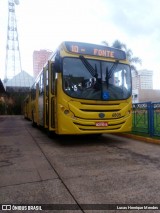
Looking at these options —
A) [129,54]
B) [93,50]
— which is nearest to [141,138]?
[93,50]

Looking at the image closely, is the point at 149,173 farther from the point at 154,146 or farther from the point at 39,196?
the point at 154,146

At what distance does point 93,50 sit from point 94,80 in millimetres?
1066

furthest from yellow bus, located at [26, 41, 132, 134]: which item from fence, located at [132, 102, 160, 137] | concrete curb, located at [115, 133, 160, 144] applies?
fence, located at [132, 102, 160, 137]

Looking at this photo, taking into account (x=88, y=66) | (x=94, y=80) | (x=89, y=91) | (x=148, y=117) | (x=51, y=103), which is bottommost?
(x=148, y=117)

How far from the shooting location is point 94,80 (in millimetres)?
Result: 7770

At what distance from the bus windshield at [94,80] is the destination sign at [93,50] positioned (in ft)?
0.86

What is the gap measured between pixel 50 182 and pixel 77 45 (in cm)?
495

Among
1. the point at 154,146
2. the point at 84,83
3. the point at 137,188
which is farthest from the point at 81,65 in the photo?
the point at 137,188

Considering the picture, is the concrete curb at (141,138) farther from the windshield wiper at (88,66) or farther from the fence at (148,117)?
the windshield wiper at (88,66)

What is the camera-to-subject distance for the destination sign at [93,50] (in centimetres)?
784

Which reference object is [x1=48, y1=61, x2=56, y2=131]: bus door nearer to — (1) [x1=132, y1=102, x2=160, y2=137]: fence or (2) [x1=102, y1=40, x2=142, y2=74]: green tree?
(1) [x1=132, y1=102, x2=160, y2=137]: fence

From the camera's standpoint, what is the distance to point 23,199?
3.55 metres

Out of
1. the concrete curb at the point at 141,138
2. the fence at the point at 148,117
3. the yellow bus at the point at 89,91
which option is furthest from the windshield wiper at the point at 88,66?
the concrete curb at the point at 141,138

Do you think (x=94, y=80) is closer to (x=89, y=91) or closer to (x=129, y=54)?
(x=89, y=91)
